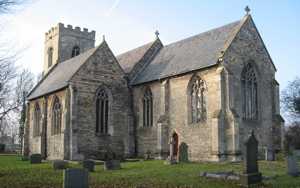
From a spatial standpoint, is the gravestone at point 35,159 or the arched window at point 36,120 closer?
the gravestone at point 35,159

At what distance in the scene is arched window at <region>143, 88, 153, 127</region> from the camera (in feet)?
113

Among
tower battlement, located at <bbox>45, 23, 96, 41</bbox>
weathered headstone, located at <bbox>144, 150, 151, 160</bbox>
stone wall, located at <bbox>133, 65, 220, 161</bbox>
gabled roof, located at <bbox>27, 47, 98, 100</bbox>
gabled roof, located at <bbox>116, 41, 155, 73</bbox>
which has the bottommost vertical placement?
weathered headstone, located at <bbox>144, 150, 151, 160</bbox>

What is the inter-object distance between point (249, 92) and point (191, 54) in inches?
221

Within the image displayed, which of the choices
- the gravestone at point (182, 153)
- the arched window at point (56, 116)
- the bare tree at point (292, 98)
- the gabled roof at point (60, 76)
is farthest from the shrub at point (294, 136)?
the arched window at point (56, 116)

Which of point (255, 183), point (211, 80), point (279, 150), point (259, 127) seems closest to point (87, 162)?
point (255, 183)

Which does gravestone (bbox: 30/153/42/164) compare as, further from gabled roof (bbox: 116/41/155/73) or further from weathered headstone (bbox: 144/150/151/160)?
gabled roof (bbox: 116/41/155/73)

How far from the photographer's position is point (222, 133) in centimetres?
2809

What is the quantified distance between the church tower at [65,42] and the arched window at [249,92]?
79.6ft

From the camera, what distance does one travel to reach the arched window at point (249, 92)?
30.7 meters

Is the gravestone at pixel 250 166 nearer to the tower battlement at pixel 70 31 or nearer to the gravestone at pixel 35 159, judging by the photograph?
the gravestone at pixel 35 159

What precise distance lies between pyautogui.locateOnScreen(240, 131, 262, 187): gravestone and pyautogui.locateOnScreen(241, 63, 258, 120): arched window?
1333 cm

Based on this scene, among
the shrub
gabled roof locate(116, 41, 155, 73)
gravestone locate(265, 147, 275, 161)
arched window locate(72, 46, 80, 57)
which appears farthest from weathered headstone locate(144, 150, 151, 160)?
the shrub

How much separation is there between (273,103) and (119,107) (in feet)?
41.3

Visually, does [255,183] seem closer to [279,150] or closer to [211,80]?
[211,80]
